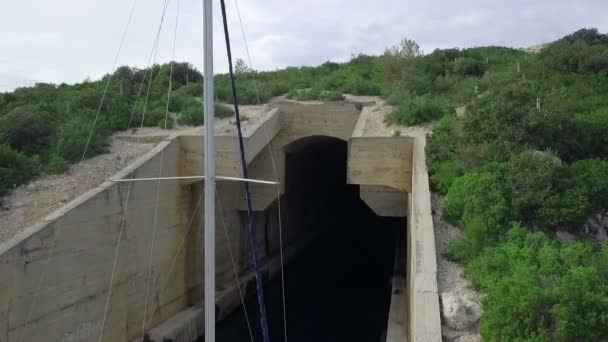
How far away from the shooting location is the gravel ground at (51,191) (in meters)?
9.91

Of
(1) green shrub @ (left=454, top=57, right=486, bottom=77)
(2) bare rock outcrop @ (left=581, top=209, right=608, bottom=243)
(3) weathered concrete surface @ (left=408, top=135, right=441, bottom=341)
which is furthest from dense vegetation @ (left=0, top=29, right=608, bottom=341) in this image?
(1) green shrub @ (left=454, top=57, right=486, bottom=77)

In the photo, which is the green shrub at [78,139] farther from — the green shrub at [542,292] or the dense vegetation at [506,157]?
the green shrub at [542,292]

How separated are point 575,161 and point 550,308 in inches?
257

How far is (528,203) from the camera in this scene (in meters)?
9.46

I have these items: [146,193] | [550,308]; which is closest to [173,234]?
[146,193]

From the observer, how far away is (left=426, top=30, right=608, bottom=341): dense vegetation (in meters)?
6.33

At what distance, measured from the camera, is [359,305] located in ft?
58.5

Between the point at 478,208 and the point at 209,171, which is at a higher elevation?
the point at 209,171

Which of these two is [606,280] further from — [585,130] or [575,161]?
[585,130]

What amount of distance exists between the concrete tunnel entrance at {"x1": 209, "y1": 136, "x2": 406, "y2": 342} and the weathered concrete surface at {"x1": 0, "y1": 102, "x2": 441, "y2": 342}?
4.27 feet

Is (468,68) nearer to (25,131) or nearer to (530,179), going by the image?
(530,179)

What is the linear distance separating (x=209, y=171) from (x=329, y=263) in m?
16.6

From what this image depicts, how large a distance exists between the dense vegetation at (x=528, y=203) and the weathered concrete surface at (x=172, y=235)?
0.76 meters

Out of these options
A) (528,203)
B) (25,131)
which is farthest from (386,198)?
(25,131)
